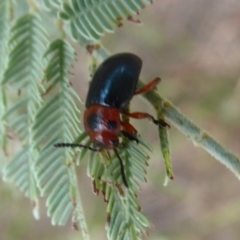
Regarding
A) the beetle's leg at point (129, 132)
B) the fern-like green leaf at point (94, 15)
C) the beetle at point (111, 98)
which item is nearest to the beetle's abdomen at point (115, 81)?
the beetle at point (111, 98)

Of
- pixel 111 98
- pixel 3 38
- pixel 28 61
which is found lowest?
pixel 111 98

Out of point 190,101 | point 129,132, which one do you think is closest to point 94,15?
point 129,132

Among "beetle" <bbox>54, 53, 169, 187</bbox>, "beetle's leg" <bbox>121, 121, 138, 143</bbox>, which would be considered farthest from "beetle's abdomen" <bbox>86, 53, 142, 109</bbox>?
"beetle's leg" <bbox>121, 121, 138, 143</bbox>

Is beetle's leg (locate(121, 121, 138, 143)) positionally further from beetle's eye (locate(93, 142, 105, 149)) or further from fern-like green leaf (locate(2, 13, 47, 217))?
fern-like green leaf (locate(2, 13, 47, 217))

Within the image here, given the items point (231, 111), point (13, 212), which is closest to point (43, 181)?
point (231, 111)

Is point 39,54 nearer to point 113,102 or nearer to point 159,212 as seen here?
point 113,102

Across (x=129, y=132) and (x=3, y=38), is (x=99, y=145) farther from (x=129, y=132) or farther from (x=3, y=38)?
(x=3, y=38)
